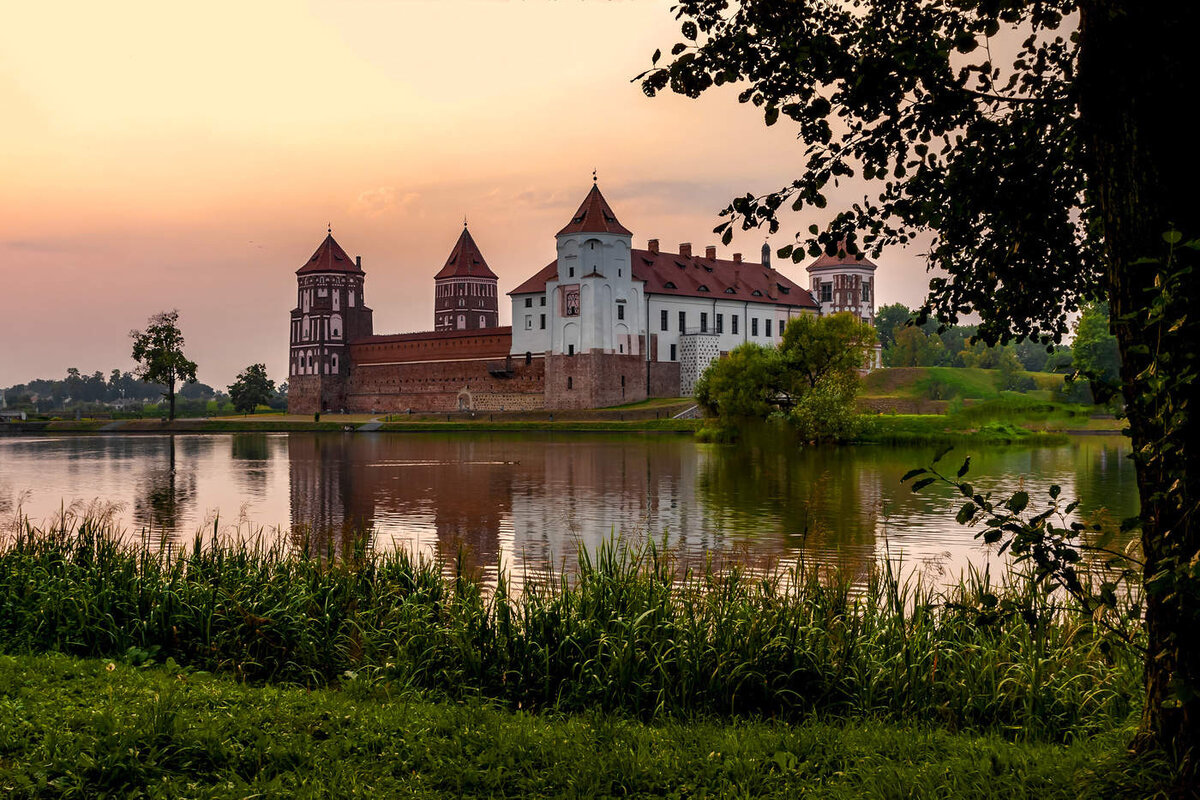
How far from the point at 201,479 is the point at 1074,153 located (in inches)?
1042

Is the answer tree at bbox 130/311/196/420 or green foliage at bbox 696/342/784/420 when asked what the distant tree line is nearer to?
green foliage at bbox 696/342/784/420

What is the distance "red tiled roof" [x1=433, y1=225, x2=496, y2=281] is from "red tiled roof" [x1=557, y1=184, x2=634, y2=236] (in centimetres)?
3078

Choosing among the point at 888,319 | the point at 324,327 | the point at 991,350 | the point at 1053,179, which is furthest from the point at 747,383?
the point at 888,319

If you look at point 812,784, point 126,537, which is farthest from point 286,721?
point 126,537

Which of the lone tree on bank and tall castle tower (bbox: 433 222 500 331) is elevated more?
tall castle tower (bbox: 433 222 500 331)

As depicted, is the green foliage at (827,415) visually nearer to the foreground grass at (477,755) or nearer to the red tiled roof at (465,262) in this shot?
the foreground grass at (477,755)

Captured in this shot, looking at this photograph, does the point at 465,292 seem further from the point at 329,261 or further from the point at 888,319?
the point at 888,319

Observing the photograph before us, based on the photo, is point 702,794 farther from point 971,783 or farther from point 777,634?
point 777,634

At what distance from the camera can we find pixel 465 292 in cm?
9825

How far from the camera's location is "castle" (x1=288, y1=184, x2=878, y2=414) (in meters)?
68.9

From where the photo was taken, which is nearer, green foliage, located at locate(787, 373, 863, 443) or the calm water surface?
the calm water surface

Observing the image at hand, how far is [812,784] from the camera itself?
427cm

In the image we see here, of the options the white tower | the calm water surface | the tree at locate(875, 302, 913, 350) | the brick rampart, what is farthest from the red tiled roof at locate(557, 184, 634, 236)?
the tree at locate(875, 302, 913, 350)

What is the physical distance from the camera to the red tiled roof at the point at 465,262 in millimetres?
98938
